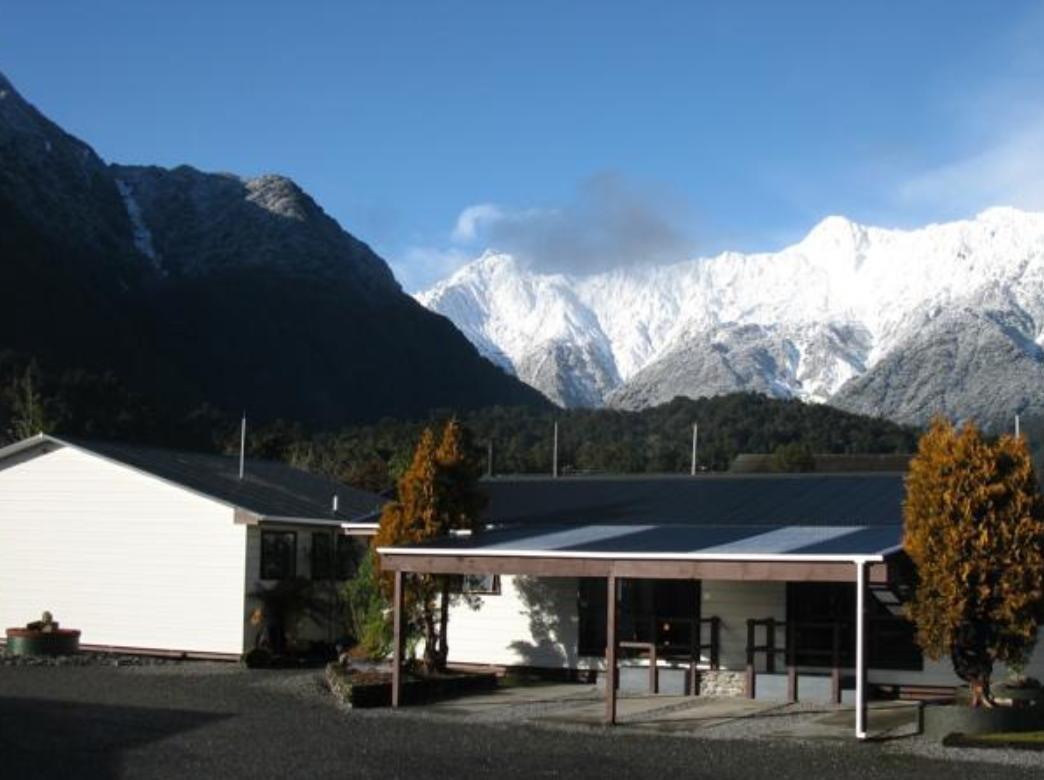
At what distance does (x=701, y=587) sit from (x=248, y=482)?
1004cm

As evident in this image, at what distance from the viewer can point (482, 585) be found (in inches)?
913

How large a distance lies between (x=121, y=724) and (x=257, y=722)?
1.45 m

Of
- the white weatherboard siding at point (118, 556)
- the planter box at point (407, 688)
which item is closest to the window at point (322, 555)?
the white weatherboard siding at point (118, 556)

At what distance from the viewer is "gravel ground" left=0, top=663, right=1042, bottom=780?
1309 cm

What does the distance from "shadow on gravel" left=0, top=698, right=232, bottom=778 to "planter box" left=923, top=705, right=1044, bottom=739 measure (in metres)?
7.76

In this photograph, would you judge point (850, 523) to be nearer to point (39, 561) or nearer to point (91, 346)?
point (39, 561)

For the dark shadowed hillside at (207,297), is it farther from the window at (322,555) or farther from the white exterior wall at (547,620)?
the white exterior wall at (547,620)

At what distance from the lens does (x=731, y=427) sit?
76.4 m

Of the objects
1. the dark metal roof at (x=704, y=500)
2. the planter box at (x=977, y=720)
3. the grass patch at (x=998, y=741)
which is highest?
the dark metal roof at (x=704, y=500)

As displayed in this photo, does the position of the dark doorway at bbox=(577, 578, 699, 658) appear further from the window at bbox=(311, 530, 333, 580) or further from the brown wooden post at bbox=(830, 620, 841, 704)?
the window at bbox=(311, 530, 333, 580)

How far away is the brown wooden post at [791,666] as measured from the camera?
63.0 feet

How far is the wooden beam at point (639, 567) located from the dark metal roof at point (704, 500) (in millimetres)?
4296

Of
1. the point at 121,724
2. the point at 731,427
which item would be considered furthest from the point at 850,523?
the point at 731,427

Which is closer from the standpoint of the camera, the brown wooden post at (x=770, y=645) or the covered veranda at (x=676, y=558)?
the covered veranda at (x=676, y=558)
